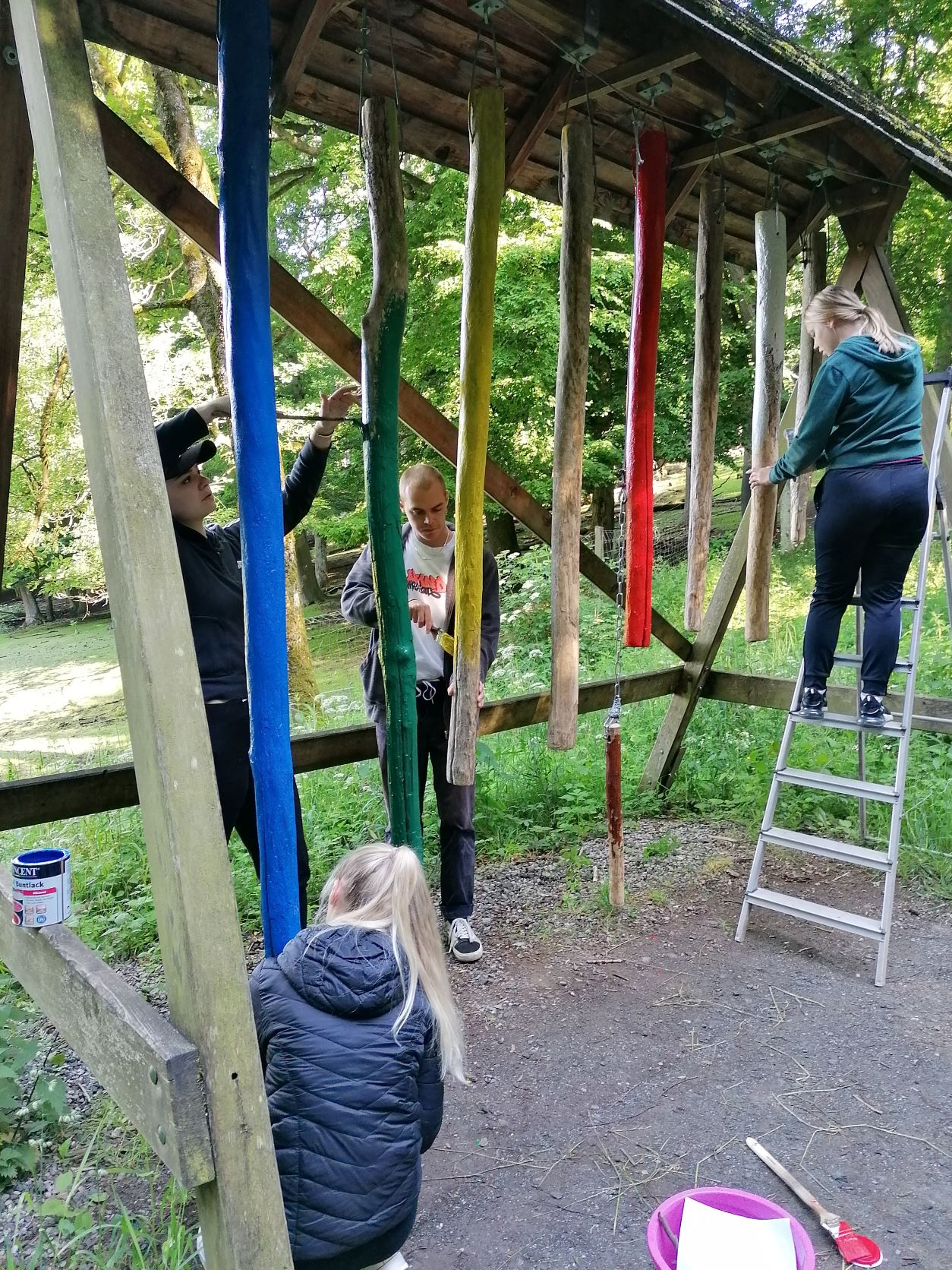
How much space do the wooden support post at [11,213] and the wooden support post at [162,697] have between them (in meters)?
0.88

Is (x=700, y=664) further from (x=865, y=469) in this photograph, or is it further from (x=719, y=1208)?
(x=719, y=1208)

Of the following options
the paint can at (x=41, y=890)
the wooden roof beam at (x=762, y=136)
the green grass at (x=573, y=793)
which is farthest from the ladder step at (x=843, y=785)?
the paint can at (x=41, y=890)

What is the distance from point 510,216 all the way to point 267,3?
26.9ft

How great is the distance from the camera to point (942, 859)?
4.87 meters

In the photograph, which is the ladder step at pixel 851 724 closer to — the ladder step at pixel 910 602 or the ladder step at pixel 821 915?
the ladder step at pixel 910 602

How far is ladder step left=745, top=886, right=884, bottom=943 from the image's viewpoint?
12.6 feet

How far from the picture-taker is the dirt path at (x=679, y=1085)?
251cm

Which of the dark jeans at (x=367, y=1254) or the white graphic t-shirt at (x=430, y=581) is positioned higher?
the white graphic t-shirt at (x=430, y=581)

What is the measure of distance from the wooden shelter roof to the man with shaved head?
4.53 feet

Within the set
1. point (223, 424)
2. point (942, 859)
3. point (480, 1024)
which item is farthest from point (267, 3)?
point (223, 424)

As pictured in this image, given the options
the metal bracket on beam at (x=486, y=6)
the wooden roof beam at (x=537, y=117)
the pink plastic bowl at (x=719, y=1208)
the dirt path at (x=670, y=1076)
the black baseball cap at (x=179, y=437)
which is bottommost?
the dirt path at (x=670, y=1076)

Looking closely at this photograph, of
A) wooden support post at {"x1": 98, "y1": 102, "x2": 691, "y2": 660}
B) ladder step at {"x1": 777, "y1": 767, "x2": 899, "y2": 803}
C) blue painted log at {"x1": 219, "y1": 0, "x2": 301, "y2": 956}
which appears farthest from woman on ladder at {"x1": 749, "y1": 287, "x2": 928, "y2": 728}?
blue painted log at {"x1": 219, "y1": 0, "x2": 301, "y2": 956}

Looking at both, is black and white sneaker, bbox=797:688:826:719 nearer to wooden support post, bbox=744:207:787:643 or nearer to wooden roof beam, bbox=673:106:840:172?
wooden support post, bbox=744:207:787:643

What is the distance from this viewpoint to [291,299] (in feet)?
10.4
